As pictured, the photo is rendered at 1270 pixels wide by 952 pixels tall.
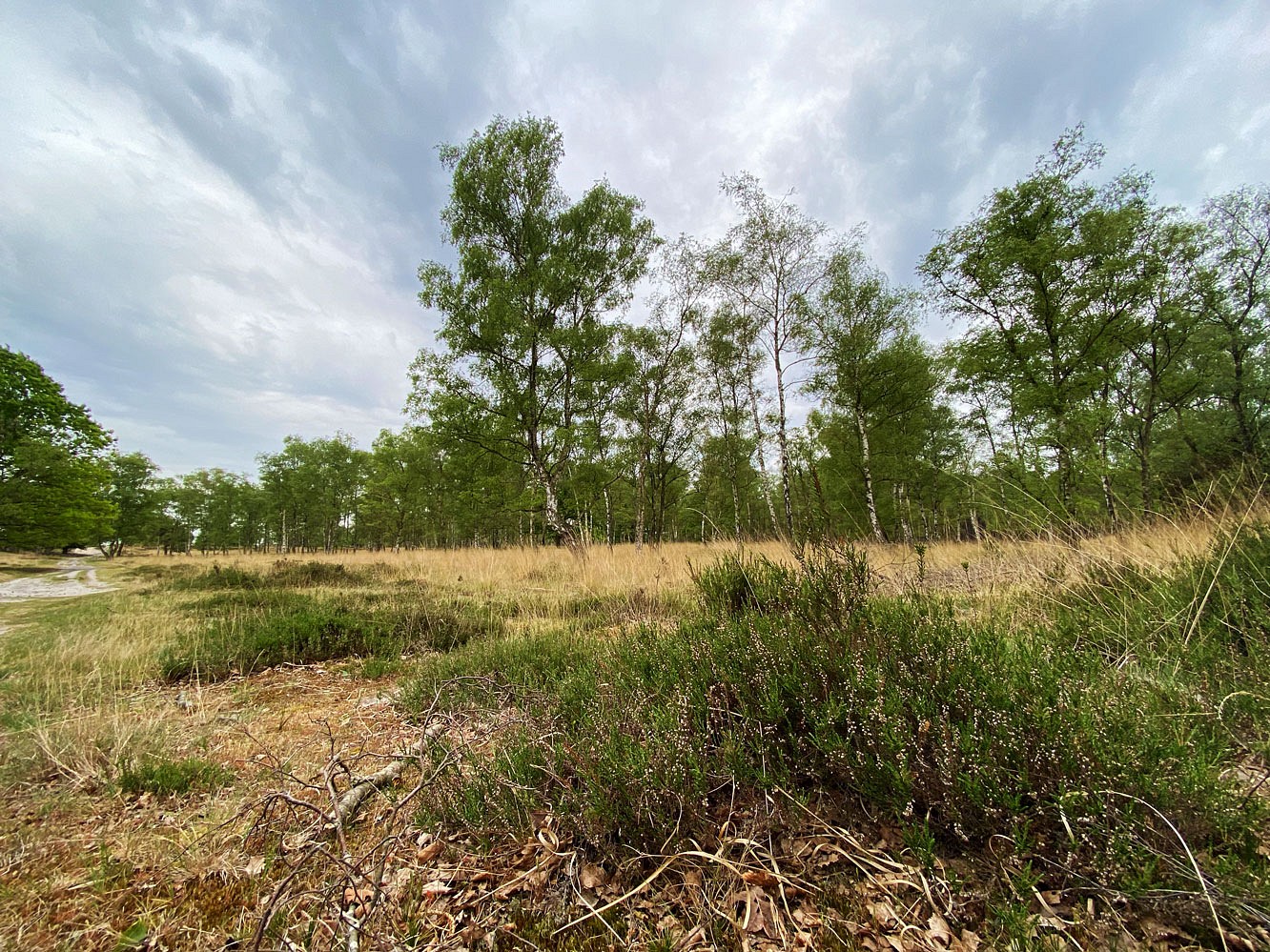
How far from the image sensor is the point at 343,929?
Result: 1284 mm

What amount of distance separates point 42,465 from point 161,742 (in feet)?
83.9

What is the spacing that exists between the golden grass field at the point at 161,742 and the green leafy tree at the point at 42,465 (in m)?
17.2

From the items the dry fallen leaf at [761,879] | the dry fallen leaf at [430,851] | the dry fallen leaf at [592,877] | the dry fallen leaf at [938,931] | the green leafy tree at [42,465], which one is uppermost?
the green leafy tree at [42,465]

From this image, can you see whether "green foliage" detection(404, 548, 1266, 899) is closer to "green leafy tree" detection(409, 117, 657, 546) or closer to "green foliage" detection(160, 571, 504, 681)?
"green foliage" detection(160, 571, 504, 681)

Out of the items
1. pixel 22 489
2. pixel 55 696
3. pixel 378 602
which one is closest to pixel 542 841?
pixel 55 696

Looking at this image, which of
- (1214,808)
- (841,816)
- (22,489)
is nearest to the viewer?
(1214,808)

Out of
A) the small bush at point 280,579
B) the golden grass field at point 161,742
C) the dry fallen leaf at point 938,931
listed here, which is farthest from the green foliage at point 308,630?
the dry fallen leaf at point 938,931

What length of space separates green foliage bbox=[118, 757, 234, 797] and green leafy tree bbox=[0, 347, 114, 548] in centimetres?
2469

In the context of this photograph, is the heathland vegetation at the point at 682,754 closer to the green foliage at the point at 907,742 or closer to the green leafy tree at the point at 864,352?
the green foliage at the point at 907,742

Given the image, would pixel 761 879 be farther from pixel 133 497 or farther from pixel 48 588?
pixel 133 497

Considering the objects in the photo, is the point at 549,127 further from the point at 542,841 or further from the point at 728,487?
the point at 728,487

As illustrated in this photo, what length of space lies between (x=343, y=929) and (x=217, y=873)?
800 mm

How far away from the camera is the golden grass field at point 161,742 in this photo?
4.78ft

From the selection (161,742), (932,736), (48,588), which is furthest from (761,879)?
(48,588)
